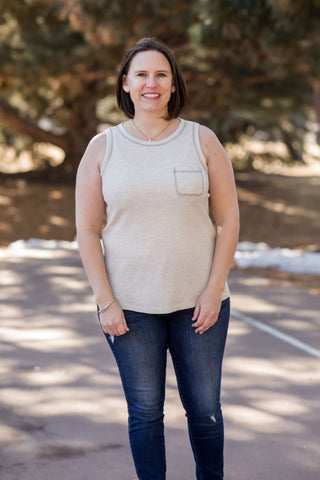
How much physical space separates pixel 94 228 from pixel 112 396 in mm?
1877

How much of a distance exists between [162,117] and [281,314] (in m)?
3.95

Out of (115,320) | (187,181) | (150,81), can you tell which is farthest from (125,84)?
(115,320)

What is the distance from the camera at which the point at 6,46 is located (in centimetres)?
1462

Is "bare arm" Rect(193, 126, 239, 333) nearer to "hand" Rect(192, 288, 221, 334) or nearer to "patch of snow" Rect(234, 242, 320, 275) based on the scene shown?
"hand" Rect(192, 288, 221, 334)

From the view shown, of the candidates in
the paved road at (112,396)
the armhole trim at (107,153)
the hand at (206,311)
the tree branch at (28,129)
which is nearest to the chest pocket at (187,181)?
the armhole trim at (107,153)

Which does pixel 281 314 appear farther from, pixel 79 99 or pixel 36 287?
pixel 79 99

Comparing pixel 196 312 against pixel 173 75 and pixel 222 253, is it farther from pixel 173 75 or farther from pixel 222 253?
pixel 173 75

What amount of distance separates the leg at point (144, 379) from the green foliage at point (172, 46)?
710 cm

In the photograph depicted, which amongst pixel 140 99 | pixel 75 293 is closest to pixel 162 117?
pixel 140 99

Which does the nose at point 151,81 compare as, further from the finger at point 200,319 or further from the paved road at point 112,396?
the paved road at point 112,396

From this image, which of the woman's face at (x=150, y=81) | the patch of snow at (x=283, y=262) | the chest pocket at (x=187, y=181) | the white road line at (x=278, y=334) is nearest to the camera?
the chest pocket at (x=187, y=181)

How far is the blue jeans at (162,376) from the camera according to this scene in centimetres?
265

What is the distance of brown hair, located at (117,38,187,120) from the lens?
2.68 meters

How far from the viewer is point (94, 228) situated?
270 cm
